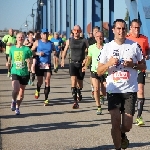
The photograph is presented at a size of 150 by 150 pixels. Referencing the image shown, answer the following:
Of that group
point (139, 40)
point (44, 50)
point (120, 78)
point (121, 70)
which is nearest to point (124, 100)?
point (120, 78)

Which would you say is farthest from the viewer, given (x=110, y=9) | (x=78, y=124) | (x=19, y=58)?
(x=110, y=9)

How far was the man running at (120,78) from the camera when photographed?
7.70 meters

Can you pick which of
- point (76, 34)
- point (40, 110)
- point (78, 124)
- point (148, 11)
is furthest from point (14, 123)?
point (148, 11)

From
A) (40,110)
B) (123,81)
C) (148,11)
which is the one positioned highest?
(148,11)

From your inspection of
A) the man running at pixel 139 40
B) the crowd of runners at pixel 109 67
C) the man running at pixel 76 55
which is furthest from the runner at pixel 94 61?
the man running at pixel 139 40

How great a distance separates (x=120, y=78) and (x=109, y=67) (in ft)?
0.70

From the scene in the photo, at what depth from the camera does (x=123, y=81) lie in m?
7.79

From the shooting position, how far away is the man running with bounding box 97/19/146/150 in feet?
25.3

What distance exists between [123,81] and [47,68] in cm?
684

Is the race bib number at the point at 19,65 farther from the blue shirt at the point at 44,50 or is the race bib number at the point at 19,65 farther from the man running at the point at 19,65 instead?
the blue shirt at the point at 44,50

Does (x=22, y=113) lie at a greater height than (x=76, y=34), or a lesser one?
lesser

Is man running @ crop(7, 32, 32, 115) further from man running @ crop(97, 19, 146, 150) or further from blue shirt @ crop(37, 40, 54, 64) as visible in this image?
man running @ crop(97, 19, 146, 150)

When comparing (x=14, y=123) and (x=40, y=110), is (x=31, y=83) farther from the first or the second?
(x=14, y=123)

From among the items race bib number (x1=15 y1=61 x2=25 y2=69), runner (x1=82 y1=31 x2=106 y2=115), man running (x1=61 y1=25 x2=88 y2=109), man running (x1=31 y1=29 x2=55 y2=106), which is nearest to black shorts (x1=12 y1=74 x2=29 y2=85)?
race bib number (x1=15 y1=61 x2=25 y2=69)
